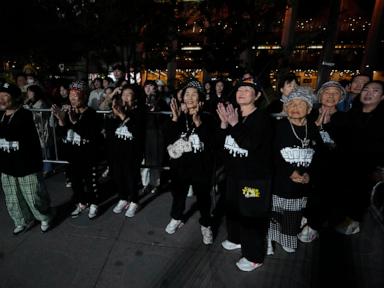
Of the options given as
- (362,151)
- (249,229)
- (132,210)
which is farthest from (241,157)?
(132,210)

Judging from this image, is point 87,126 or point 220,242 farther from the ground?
point 87,126

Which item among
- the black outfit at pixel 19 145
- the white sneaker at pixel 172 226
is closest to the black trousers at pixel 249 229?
the white sneaker at pixel 172 226

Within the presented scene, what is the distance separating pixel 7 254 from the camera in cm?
309

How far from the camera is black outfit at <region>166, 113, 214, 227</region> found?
3.16 meters

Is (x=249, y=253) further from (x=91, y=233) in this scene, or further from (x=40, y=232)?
(x=40, y=232)

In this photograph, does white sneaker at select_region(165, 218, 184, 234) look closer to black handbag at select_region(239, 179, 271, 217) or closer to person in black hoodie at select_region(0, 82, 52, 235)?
black handbag at select_region(239, 179, 271, 217)

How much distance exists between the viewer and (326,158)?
2982mm

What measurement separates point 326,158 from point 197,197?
1.61m

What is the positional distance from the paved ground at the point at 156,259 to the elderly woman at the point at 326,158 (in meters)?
0.31

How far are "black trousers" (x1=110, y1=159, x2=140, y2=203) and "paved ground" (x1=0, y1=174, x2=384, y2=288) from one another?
0.44 metres

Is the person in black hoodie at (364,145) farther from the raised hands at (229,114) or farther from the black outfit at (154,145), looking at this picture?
the black outfit at (154,145)

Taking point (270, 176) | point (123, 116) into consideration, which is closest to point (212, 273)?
point (270, 176)

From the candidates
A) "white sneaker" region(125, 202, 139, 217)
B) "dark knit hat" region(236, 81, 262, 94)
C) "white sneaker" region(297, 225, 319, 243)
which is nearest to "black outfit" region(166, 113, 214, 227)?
"dark knit hat" region(236, 81, 262, 94)

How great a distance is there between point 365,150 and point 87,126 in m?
3.61
